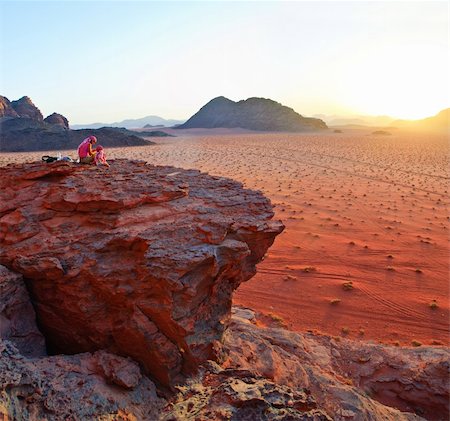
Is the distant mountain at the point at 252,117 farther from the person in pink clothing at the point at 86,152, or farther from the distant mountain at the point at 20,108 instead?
the person in pink clothing at the point at 86,152

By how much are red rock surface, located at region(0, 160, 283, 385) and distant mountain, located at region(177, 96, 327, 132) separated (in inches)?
2821

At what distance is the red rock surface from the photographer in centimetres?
454

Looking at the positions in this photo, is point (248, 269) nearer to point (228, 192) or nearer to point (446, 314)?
point (228, 192)

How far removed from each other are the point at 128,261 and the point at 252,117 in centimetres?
7735

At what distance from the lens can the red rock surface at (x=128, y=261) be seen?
4535mm

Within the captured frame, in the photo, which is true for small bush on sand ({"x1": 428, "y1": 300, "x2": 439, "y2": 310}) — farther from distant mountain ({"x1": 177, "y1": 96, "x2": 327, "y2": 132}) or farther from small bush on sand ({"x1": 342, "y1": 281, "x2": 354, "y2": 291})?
distant mountain ({"x1": 177, "y1": 96, "x2": 327, "y2": 132})

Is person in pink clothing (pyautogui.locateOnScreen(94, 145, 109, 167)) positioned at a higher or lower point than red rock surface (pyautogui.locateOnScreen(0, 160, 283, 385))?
higher

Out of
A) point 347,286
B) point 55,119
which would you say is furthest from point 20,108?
point 347,286

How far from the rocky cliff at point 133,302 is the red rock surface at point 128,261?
0.02 metres

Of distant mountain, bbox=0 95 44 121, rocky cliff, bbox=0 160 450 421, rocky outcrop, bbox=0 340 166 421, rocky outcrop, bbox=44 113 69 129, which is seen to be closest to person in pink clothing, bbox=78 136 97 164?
rocky cliff, bbox=0 160 450 421

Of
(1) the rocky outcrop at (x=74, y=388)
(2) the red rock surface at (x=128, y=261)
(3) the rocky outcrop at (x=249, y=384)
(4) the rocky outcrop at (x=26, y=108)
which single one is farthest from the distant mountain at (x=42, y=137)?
(1) the rocky outcrop at (x=74, y=388)

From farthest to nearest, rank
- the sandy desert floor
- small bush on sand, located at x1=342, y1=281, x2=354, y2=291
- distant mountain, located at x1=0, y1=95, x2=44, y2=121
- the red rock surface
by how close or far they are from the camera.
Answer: distant mountain, located at x1=0, y1=95, x2=44, y2=121 < small bush on sand, located at x1=342, y1=281, x2=354, y2=291 < the sandy desert floor < the red rock surface

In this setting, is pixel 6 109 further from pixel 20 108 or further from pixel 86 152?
pixel 86 152

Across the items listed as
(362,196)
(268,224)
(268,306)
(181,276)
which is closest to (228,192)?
(268,224)
